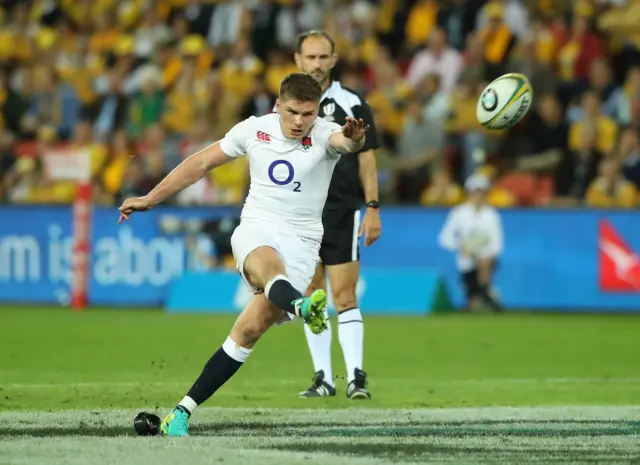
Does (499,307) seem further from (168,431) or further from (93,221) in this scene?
(168,431)

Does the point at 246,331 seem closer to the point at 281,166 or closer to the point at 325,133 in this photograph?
the point at 281,166

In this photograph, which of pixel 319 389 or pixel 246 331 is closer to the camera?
pixel 246 331

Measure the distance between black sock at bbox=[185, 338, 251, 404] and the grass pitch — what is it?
23 centimetres

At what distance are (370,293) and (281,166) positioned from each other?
35.1 ft

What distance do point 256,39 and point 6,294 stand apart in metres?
6.39

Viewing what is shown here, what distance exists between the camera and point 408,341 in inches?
569

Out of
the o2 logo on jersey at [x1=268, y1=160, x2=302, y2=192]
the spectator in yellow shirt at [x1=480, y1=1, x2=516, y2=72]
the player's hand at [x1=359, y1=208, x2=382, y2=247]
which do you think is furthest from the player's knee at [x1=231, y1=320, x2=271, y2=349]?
the spectator in yellow shirt at [x1=480, y1=1, x2=516, y2=72]


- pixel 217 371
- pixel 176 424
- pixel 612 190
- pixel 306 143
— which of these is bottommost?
pixel 176 424

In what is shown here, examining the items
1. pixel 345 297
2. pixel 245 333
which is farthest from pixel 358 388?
pixel 245 333

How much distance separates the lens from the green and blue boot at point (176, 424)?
23.8ft

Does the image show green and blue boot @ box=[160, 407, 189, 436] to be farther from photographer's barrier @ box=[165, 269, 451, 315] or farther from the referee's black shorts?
photographer's barrier @ box=[165, 269, 451, 315]

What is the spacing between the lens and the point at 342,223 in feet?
32.3

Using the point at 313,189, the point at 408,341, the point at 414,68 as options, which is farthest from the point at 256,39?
the point at 313,189

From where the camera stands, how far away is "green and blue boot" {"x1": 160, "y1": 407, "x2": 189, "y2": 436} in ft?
23.8
